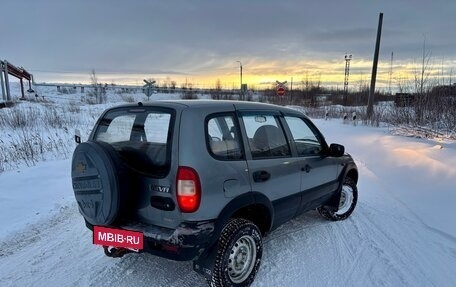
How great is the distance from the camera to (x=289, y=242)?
443 cm

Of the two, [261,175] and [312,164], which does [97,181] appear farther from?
[312,164]

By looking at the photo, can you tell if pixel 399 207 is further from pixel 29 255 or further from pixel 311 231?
pixel 29 255

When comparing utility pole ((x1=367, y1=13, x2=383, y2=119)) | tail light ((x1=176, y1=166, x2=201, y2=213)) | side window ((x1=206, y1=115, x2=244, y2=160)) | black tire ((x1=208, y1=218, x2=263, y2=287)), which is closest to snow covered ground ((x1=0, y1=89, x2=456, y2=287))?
black tire ((x1=208, y1=218, x2=263, y2=287))

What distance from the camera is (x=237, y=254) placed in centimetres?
336

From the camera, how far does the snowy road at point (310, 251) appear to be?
3566mm

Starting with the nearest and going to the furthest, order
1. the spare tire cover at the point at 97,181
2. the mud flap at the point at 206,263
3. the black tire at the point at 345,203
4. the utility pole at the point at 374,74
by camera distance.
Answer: the spare tire cover at the point at 97,181, the mud flap at the point at 206,263, the black tire at the point at 345,203, the utility pole at the point at 374,74

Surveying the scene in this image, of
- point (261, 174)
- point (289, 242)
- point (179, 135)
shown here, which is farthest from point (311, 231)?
point (179, 135)

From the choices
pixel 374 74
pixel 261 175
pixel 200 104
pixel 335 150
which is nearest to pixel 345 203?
pixel 335 150

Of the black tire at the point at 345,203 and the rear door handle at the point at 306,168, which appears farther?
the black tire at the point at 345,203

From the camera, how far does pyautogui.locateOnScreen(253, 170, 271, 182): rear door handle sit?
342 centimetres

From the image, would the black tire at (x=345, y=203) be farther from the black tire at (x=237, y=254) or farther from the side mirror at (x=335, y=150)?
the black tire at (x=237, y=254)

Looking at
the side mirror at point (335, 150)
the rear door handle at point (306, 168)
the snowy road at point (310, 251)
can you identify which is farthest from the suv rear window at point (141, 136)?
the side mirror at point (335, 150)

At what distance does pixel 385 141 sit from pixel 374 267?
9854 millimetres

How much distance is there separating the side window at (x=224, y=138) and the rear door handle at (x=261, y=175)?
233 millimetres
